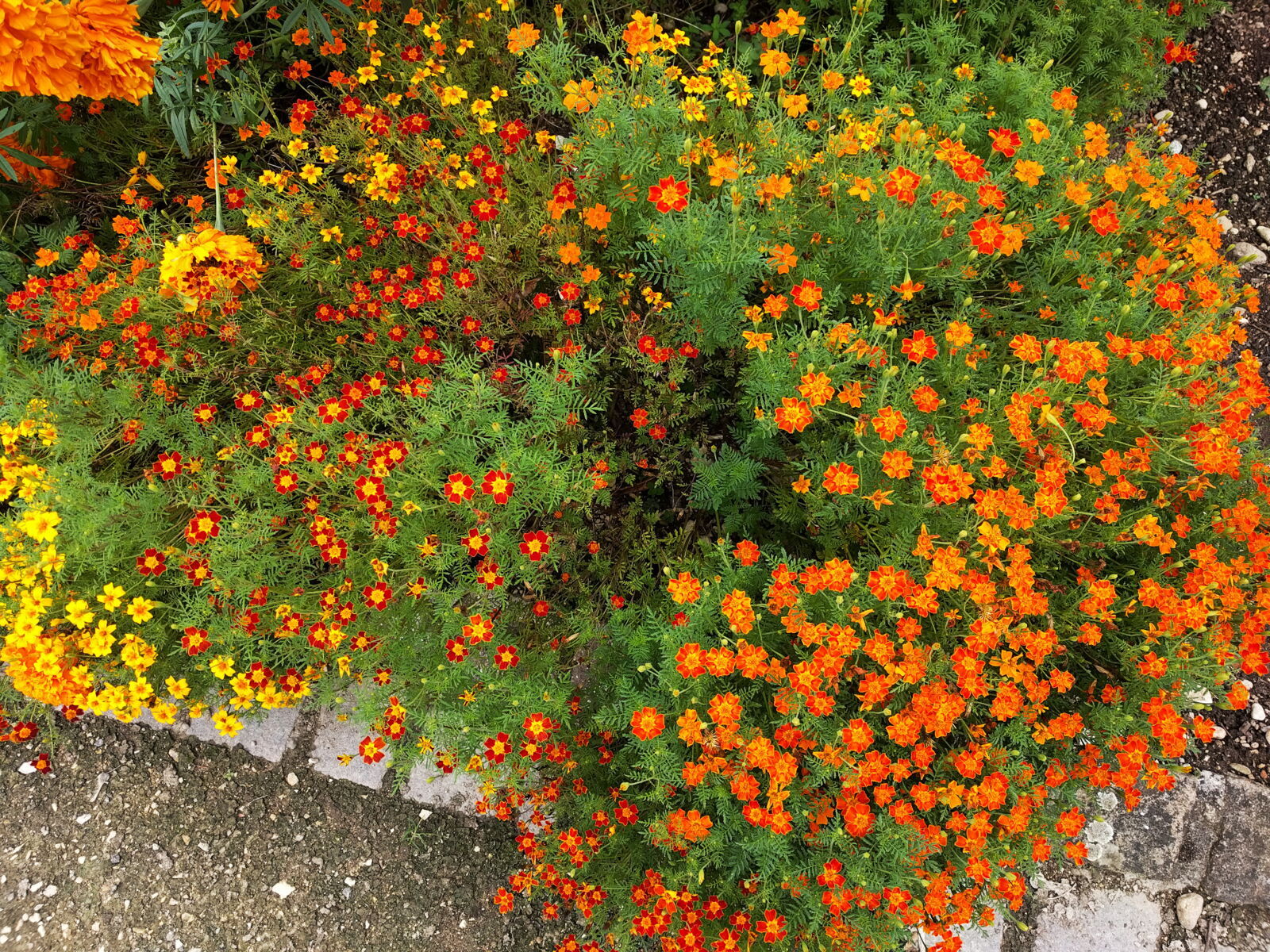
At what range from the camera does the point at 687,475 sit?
10.9ft

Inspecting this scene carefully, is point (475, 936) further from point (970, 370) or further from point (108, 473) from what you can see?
point (970, 370)

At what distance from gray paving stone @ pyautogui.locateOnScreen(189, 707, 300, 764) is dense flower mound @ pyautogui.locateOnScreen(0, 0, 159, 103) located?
2.59m

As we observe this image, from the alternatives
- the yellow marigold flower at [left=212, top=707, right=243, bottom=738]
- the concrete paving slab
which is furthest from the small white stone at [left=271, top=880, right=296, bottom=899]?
the concrete paving slab

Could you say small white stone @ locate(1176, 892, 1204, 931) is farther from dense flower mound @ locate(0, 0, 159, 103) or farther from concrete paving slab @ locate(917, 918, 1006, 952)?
dense flower mound @ locate(0, 0, 159, 103)

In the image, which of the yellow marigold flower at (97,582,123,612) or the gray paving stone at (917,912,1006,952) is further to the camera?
the gray paving stone at (917,912,1006,952)

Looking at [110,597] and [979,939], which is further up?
[110,597]

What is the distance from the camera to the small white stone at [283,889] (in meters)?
3.31

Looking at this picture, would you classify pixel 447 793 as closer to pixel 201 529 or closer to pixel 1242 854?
pixel 201 529

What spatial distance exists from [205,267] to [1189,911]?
506cm

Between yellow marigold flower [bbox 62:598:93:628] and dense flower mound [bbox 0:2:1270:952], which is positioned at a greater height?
dense flower mound [bbox 0:2:1270:952]

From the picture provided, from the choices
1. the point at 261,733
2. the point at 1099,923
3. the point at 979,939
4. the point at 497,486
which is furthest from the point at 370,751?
the point at 1099,923

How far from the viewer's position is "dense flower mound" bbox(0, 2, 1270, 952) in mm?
2344

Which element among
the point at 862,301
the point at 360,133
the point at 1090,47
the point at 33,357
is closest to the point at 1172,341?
the point at 862,301

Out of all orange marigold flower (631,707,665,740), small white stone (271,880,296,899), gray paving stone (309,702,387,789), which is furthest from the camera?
gray paving stone (309,702,387,789)
